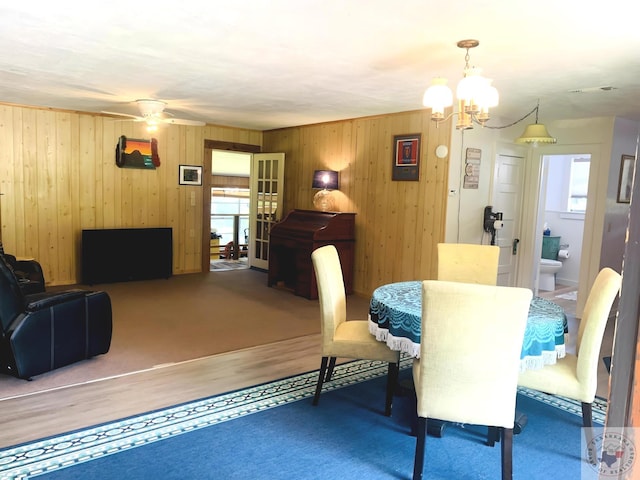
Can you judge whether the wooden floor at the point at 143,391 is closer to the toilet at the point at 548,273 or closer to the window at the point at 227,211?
the toilet at the point at 548,273

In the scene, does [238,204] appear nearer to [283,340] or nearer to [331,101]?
[331,101]

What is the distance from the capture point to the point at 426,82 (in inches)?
153

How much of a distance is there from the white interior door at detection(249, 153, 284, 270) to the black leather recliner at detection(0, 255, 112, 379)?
4023 mm

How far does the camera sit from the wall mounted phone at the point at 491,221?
17.4 feet

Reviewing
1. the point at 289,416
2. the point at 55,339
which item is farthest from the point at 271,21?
the point at 55,339

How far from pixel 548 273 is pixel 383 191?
307cm

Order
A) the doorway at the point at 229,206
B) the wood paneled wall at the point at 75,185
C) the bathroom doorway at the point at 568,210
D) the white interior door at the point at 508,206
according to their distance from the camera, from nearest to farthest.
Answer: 1. the white interior door at the point at 508,206
2. the wood paneled wall at the point at 75,185
3. the bathroom doorway at the point at 568,210
4. the doorway at the point at 229,206

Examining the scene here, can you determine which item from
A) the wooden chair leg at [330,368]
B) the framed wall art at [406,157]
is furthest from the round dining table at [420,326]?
the framed wall art at [406,157]

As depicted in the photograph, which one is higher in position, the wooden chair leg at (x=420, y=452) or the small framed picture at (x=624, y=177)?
the small framed picture at (x=624, y=177)

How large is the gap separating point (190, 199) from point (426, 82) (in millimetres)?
4457

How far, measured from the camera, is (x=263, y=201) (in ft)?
25.5

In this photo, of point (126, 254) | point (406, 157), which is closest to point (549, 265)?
point (406, 157)

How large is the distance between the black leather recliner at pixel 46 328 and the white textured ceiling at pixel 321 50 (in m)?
1.63

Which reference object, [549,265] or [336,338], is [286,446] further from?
[549,265]
